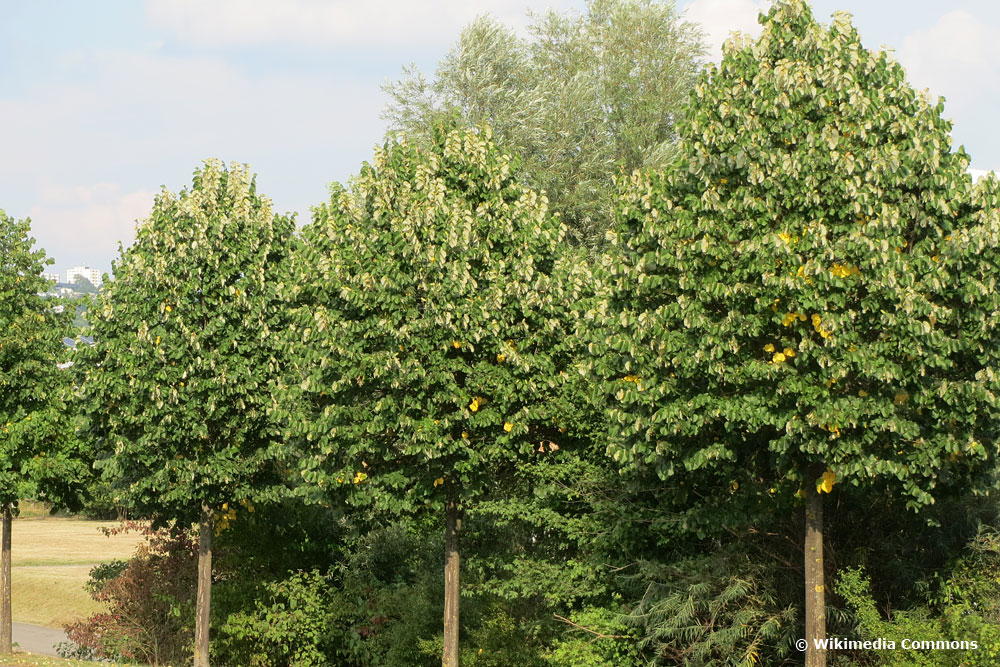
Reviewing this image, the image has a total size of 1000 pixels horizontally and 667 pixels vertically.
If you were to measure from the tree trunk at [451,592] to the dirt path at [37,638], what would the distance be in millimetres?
25412

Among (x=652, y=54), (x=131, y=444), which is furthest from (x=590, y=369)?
(x=652, y=54)

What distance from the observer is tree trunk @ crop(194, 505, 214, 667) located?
74.6 feet

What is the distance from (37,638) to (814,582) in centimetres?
3851

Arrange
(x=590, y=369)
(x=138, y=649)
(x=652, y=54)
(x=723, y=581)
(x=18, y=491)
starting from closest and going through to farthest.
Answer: (x=590, y=369)
(x=723, y=581)
(x=18, y=491)
(x=138, y=649)
(x=652, y=54)

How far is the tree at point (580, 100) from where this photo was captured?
4169cm

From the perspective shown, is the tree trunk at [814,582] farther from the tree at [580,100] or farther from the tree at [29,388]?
the tree at [580,100]

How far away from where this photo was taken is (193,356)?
2150 cm

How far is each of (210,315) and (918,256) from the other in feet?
46.8

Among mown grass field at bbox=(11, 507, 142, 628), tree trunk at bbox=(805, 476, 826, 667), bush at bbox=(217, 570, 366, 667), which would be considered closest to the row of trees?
tree trunk at bbox=(805, 476, 826, 667)

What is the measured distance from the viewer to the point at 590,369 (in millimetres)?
16344

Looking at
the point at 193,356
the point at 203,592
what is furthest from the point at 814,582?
the point at 203,592

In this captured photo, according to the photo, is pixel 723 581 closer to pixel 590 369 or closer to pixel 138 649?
pixel 590 369

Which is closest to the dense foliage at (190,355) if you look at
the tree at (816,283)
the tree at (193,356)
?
the tree at (193,356)

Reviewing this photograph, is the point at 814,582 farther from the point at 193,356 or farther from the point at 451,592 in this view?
the point at 193,356
